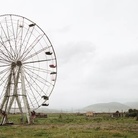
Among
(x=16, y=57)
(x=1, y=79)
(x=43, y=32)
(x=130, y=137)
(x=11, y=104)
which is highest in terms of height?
(x=43, y=32)

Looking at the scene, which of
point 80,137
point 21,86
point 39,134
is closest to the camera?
point 80,137

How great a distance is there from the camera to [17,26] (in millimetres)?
43219

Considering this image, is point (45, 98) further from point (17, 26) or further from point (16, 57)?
point (17, 26)

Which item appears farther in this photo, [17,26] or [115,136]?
[17,26]

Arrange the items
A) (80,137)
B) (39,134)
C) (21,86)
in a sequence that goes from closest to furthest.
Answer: (80,137) → (39,134) → (21,86)

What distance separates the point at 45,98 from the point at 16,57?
6.67m

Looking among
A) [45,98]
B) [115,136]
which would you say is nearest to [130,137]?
[115,136]

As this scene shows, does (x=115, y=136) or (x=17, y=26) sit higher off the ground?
(x=17, y=26)

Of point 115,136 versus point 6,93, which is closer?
point 115,136

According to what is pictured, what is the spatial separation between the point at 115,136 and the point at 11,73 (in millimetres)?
21723

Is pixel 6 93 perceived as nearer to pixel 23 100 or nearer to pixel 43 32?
pixel 23 100

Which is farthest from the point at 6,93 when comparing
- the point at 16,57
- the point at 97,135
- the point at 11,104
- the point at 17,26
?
the point at 97,135

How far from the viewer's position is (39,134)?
26.8m

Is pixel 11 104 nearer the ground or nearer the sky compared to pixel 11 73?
nearer the ground
